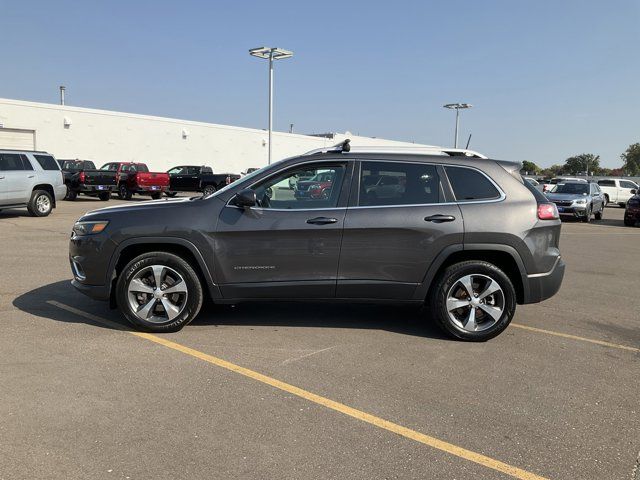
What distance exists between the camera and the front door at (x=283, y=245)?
5.05m

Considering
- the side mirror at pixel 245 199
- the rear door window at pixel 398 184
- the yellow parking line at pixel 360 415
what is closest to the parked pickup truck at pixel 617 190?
Answer: the rear door window at pixel 398 184

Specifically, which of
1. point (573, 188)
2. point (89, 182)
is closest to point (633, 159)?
point (573, 188)

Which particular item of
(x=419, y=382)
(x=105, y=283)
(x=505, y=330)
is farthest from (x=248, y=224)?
(x=505, y=330)

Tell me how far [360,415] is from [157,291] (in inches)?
98.3

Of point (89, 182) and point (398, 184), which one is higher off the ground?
point (89, 182)

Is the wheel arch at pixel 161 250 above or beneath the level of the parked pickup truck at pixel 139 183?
beneath

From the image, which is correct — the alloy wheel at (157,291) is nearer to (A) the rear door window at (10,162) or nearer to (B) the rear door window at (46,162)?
(A) the rear door window at (10,162)

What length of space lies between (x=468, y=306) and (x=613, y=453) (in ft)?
6.85

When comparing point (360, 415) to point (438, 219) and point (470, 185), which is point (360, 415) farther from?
point (470, 185)

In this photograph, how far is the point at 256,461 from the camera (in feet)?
9.98

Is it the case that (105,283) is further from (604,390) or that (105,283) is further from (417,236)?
(604,390)

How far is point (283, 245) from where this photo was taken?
506 cm

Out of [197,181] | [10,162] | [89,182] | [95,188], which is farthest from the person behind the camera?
[197,181]

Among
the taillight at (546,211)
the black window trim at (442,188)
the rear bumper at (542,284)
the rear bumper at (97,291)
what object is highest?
the black window trim at (442,188)
